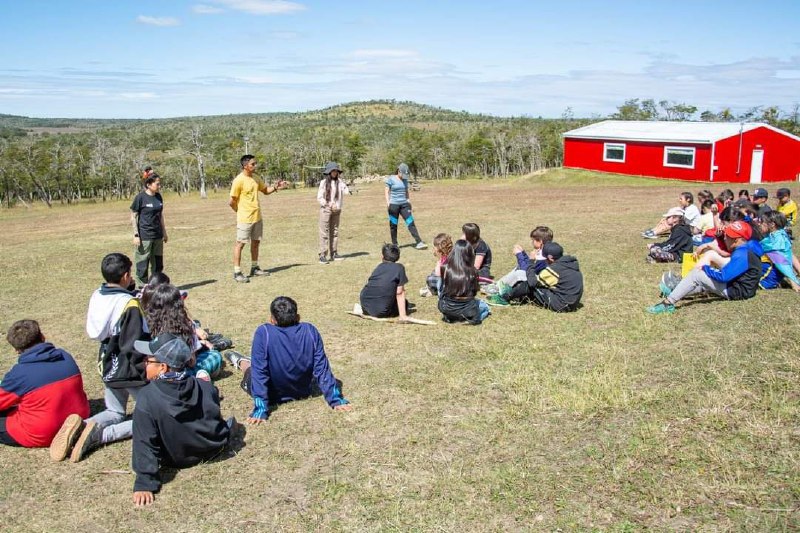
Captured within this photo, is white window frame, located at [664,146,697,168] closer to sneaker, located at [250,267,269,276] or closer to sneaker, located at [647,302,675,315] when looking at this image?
sneaker, located at [647,302,675,315]

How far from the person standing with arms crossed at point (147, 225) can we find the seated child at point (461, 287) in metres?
4.62

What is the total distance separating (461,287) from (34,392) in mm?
4609

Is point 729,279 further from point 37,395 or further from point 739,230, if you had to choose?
point 37,395

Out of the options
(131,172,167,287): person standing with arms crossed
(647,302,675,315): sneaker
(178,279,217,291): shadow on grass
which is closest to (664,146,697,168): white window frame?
(647,302,675,315): sneaker

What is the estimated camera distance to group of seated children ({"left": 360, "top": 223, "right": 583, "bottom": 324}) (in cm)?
777

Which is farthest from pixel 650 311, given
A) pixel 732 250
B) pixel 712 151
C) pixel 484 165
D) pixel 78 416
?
pixel 484 165

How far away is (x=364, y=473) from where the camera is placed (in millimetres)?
4531

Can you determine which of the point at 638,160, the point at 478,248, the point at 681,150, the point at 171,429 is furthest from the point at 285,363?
the point at 638,160

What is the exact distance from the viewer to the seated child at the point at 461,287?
7703 mm

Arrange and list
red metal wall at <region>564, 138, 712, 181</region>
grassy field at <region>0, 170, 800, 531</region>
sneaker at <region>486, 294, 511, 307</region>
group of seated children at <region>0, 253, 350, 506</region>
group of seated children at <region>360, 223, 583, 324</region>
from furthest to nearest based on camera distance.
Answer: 1. red metal wall at <region>564, 138, 712, 181</region>
2. sneaker at <region>486, 294, 511, 307</region>
3. group of seated children at <region>360, 223, 583, 324</region>
4. group of seated children at <region>0, 253, 350, 506</region>
5. grassy field at <region>0, 170, 800, 531</region>

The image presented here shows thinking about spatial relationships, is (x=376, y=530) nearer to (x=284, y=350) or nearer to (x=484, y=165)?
(x=284, y=350)

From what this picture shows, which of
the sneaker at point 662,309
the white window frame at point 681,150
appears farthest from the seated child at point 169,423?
the white window frame at point 681,150

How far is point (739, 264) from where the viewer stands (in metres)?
7.84

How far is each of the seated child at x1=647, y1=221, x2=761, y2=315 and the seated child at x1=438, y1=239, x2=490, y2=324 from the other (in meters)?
2.28
